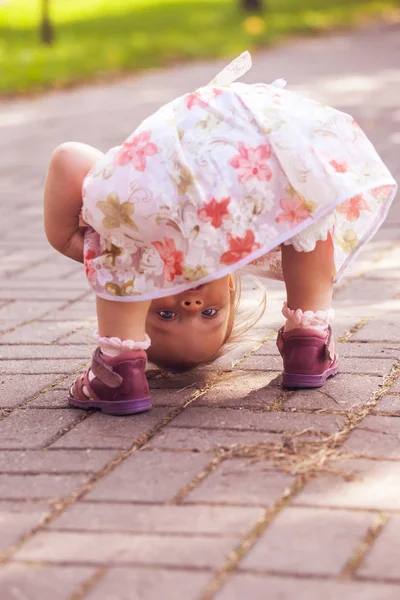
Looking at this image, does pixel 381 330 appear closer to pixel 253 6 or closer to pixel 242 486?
pixel 242 486

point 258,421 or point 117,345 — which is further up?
point 117,345

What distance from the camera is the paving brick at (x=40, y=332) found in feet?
12.2

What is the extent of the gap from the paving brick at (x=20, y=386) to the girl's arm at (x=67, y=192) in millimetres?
418

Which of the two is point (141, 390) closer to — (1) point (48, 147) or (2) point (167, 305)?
(2) point (167, 305)

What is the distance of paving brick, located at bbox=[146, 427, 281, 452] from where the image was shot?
2625mm

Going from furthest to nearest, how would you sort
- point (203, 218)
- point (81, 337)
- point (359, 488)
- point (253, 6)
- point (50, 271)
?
1. point (253, 6)
2. point (50, 271)
3. point (81, 337)
4. point (203, 218)
5. point (359, 488)

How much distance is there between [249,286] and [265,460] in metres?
1.86

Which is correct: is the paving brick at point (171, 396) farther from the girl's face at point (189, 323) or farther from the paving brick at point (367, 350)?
the paving brick at point (367, 350)

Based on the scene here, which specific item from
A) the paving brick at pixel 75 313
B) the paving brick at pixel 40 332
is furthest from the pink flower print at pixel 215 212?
the paving brick at pixel 75 313

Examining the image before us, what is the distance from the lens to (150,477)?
245 centimetres

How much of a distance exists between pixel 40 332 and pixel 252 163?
52.5 inches

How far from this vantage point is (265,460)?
8.23 ft

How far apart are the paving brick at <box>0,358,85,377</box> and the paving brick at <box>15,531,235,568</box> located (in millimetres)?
1222

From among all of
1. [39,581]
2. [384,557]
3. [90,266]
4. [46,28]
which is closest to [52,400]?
[90,266]
